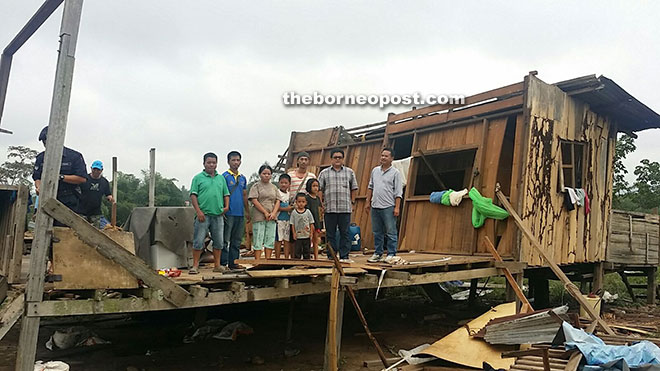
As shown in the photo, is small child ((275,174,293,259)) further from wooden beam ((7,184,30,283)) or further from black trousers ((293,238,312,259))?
wooden beam ((7,184,30,283))

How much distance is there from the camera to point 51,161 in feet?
12.5

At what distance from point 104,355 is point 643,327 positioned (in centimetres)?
835

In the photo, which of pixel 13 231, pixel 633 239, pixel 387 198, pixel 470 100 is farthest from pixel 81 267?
pixel 633 239

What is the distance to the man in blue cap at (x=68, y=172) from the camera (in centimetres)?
484

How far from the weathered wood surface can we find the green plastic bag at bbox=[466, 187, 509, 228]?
6.09 m

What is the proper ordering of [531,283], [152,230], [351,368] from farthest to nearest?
[531,283]
[351,368]
[152,230]

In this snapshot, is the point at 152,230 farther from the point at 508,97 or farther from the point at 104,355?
the point at 508,97

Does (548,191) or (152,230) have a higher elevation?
(548,191)

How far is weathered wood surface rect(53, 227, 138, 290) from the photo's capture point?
3947 mm

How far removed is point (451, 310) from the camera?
10.3m

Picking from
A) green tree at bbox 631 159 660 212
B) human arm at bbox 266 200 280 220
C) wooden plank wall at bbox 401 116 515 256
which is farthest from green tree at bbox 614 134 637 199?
human arm at bbox 266 200 280 220

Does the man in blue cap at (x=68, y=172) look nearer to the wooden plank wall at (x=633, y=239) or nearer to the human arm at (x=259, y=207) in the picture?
the human arm at (x=259, y=207)

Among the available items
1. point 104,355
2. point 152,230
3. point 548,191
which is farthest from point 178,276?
point 548,191

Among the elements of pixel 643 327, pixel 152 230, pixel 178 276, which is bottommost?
pixel 643 327
